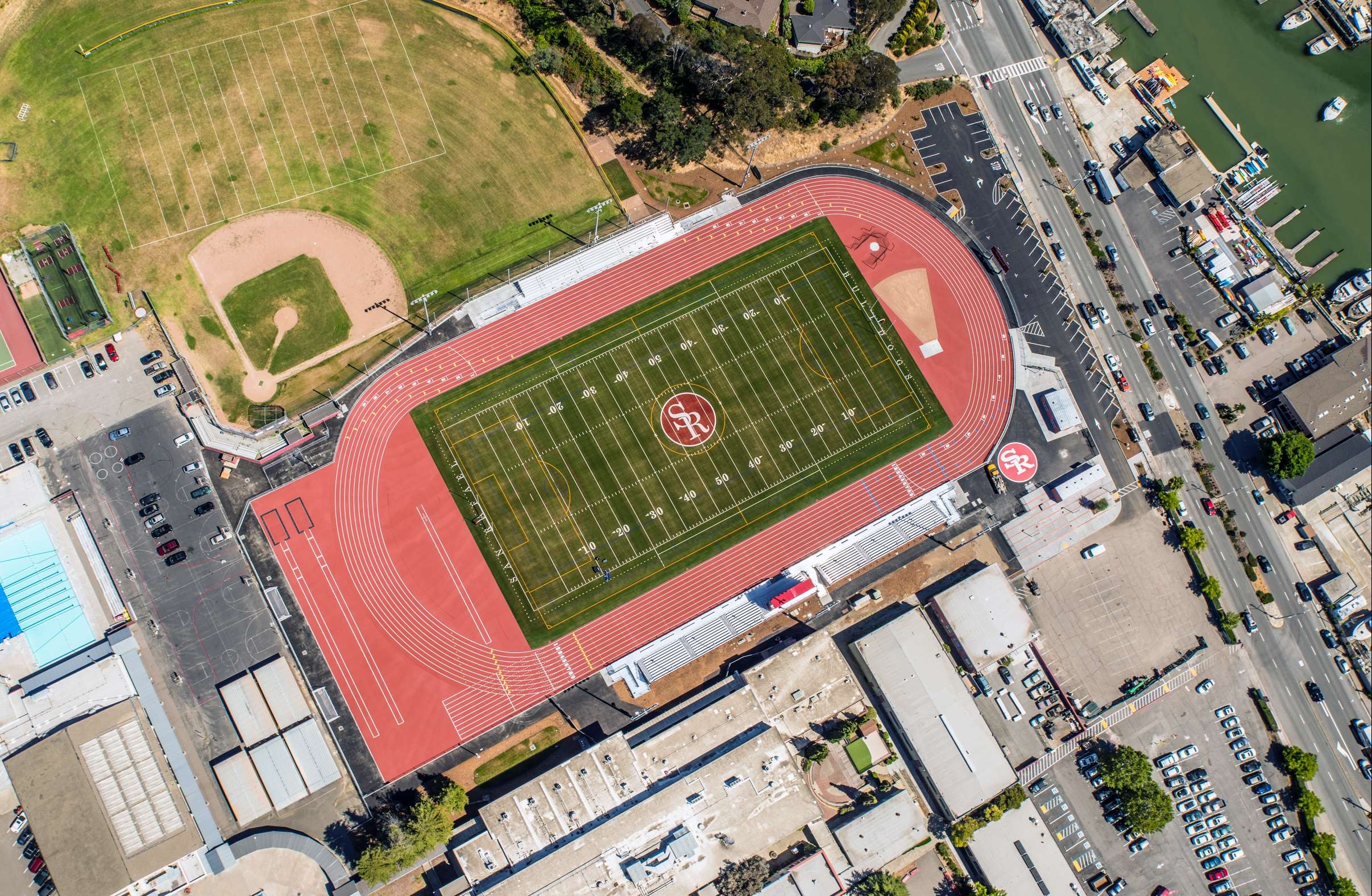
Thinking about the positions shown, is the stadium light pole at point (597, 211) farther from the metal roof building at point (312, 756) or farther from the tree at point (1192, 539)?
the tree at point (1192, 539)

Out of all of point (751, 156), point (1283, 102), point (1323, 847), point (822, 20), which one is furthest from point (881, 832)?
point (1283, 102)

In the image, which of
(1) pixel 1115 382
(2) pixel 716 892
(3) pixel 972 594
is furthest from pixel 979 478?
(2) pixel 716 892

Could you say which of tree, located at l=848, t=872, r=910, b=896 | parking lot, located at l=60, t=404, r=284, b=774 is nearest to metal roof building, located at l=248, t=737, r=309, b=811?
parking lot, located at l=60, t=404, r=284, b=774

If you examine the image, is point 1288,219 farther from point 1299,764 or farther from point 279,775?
point 279,775

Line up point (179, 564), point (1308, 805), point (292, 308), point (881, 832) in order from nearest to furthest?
point (881, 832), point (179, 564), point (1308, 805), point (292, 308)

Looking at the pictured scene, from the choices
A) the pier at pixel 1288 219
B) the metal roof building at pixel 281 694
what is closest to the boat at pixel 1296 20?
the pier at pixel 1288 219

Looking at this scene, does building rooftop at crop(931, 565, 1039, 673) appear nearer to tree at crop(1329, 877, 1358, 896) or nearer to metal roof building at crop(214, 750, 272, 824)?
tree at crop(1329, 877, 1358, 896)
